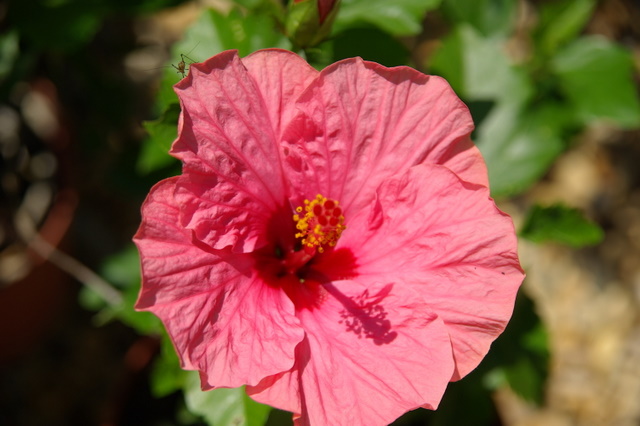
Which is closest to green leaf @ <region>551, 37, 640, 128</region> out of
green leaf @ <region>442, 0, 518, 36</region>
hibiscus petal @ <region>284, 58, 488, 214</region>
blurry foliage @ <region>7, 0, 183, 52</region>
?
green leaf @ <region>442, 0, 518, 36</region>

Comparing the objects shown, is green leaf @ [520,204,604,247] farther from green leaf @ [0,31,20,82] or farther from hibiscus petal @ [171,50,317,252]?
green leaf @ [0,31,20,82]

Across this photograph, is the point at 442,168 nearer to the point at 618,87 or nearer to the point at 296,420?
the point at 296,420

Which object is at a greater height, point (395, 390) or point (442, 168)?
point (442, 168)

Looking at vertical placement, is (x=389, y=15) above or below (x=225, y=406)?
above

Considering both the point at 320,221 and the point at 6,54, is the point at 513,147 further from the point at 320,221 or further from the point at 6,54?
the point at 6,54

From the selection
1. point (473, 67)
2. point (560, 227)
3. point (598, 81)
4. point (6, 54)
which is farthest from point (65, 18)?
point (598, 81)

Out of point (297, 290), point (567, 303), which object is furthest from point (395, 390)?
point (567, 303)

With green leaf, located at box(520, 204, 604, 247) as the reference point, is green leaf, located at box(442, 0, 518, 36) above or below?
above

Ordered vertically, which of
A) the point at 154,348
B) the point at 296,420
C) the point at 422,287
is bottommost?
the point at 154,348
